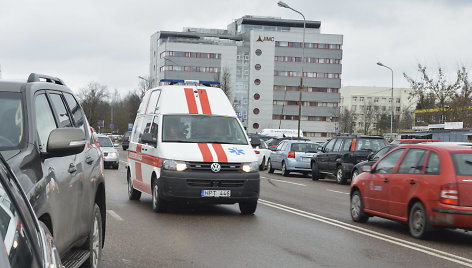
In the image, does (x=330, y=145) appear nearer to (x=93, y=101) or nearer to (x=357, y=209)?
(x=357, y=209)

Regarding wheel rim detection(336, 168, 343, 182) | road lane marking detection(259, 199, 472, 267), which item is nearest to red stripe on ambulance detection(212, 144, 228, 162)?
road lane marking detection(259, 199, 472, 267)

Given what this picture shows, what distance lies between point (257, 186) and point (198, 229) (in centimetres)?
221

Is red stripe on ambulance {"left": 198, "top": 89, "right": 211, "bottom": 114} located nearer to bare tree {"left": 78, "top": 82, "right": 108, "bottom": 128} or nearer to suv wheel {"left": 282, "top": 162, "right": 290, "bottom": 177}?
suv wheel {"left": 282, "top": 162, "right": 290, "bottom": 177}

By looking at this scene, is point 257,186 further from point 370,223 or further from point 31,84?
point 31,84

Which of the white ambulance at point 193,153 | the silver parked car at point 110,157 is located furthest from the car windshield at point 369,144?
the silver parked car at point 110,157

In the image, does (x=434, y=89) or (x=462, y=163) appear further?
(x=434, y=89)

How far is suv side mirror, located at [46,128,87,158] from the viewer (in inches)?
169

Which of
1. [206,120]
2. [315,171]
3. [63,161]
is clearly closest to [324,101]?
[315,171]

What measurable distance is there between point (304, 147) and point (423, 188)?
19698 millimetres

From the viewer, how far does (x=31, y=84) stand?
5195 mm

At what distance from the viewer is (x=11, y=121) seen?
4.79m

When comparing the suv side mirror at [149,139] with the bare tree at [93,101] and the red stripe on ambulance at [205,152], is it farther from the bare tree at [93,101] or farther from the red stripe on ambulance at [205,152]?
the bare tree at [93,101]

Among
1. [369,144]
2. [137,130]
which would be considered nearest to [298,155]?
[369,144]

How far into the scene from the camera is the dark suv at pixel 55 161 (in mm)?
4303
